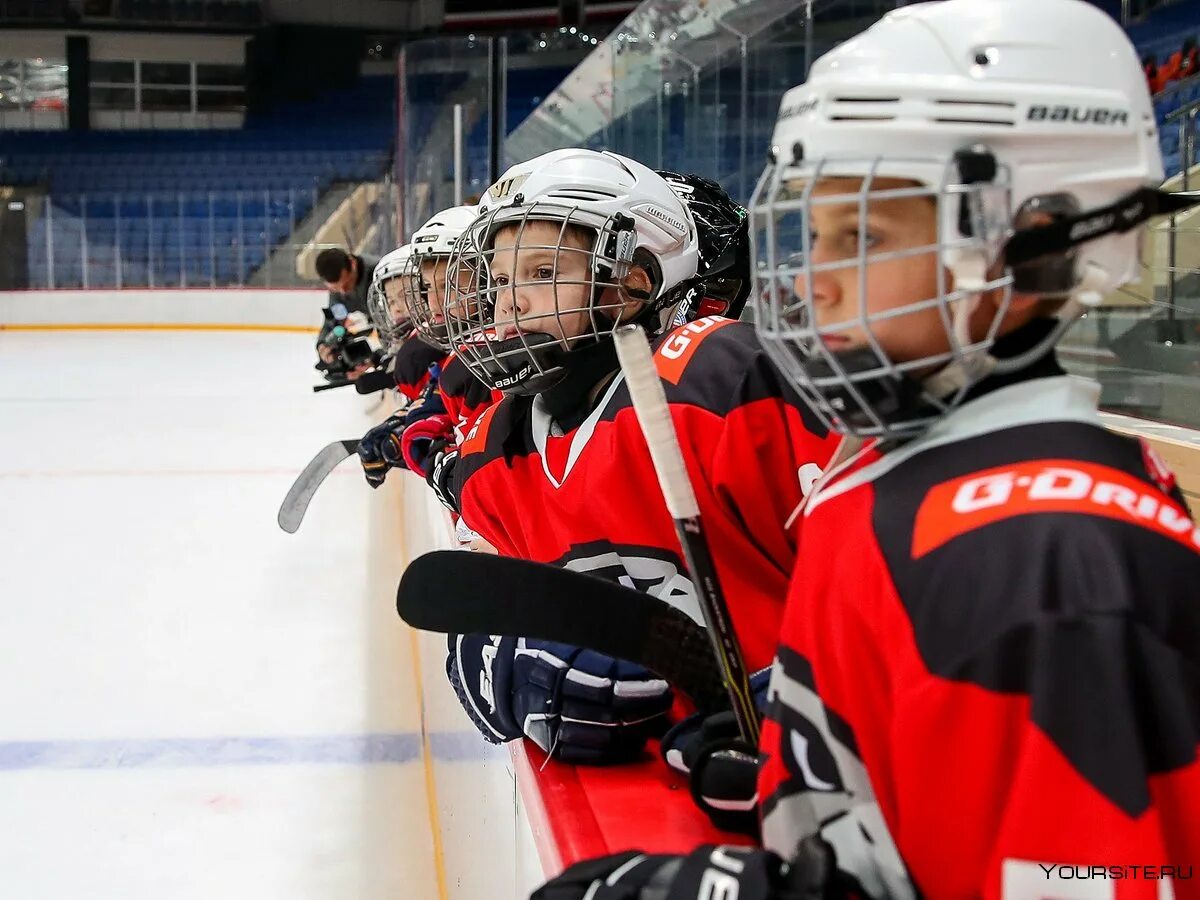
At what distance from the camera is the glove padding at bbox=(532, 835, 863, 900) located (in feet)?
1.82

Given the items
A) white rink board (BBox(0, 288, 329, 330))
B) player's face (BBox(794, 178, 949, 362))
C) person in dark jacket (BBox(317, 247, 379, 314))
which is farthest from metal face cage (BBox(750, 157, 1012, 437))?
white rink board (BBox(0, 288, 329, 330))

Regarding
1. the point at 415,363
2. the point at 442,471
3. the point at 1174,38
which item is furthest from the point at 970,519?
the point at 1174,38

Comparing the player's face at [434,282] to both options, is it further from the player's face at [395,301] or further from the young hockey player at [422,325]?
the player's face at [395,301]

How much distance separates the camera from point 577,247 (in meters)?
1.24

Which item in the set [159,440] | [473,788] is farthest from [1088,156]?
[159,440]

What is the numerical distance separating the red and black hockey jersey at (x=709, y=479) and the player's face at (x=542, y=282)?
0.08 meters

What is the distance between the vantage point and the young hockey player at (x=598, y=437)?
0.91m

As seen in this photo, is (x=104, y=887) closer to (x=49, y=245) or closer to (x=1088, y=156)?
(x=1088, y=156)

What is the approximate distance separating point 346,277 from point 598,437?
4128mm

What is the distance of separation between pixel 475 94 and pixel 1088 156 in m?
5.85

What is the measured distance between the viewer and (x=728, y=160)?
306 centimetres

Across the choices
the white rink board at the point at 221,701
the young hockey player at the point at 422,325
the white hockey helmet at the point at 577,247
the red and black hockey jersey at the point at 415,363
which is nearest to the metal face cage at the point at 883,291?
the white rink board at the point at 221,701

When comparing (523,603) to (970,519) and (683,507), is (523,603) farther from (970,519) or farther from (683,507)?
(970,519)

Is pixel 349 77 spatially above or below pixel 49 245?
above
